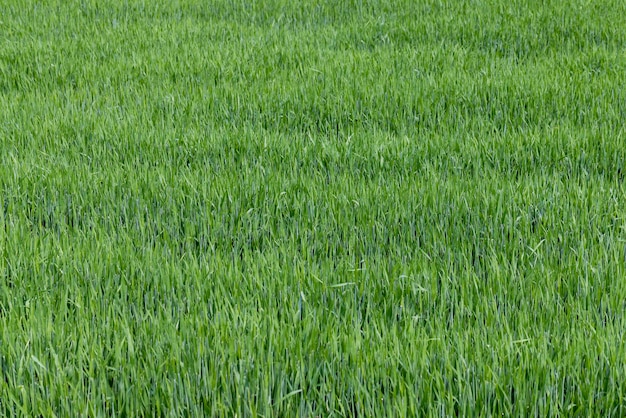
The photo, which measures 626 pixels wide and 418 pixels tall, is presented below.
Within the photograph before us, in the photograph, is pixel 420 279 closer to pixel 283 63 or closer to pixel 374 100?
pixel 374 100

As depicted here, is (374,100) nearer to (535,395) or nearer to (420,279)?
(420,279)

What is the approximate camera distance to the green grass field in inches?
71.9

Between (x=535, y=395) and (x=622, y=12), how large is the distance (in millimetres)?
6088

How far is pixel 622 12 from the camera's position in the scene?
6.92 metres

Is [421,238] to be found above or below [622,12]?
below

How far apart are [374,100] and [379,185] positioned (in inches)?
57.8

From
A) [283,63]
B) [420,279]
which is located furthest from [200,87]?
[420,279]

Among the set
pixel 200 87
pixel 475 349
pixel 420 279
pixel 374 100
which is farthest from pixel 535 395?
pixel 200 87

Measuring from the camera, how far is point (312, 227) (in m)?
2.89

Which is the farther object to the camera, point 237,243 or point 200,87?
point 200,87

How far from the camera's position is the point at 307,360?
1.92 metres

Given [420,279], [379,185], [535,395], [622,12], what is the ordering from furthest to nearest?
[622,12] < [379,185] < [420,279] < [535,395]

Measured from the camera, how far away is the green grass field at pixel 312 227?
5.99ft

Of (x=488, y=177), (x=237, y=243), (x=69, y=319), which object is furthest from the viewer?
(x=488, y=177)
